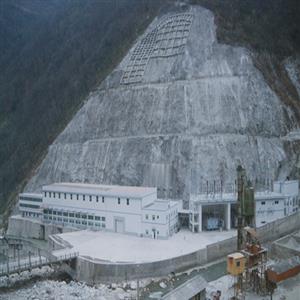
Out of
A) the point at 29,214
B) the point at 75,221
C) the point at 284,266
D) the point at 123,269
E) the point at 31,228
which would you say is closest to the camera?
the point at 284,266

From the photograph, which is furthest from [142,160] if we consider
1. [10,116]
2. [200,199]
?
[10,116]

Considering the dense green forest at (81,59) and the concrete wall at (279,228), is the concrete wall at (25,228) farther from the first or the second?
the concrete wall at (279,228)

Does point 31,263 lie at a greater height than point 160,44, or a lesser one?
lesser

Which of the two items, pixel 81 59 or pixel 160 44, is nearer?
pixel 160 44

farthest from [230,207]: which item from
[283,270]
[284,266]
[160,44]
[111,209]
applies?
[160,44]

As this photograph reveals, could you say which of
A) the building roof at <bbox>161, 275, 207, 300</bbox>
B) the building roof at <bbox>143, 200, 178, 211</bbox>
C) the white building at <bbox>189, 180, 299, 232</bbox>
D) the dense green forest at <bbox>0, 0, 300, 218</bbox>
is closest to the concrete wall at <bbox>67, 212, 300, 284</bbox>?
the white building at <bbox>189, 180, 299, 232</bbox>

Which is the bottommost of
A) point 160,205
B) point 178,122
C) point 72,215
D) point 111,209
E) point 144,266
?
point 144,266

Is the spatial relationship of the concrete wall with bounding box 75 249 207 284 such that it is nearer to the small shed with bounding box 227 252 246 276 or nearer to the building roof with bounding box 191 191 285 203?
the small shed with bounding box 227 252 246 276

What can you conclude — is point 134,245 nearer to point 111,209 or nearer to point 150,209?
point 150,209
